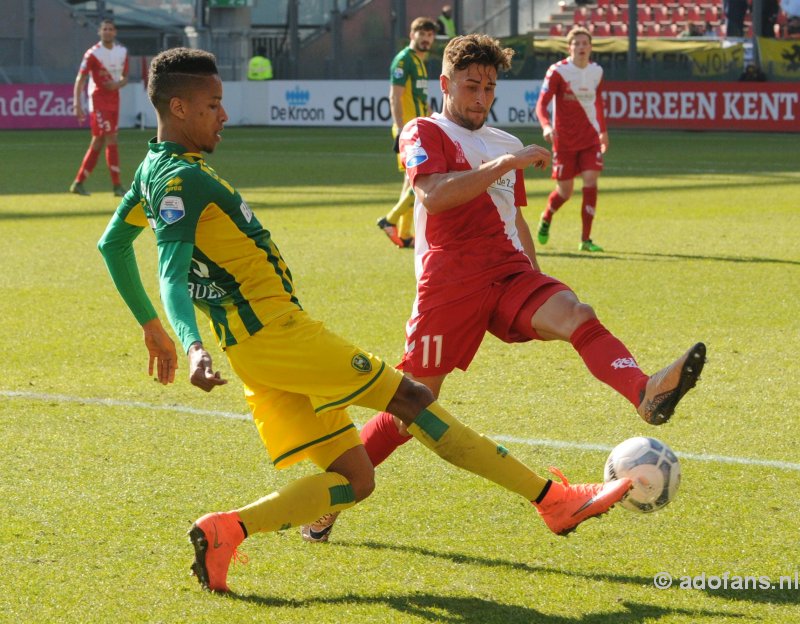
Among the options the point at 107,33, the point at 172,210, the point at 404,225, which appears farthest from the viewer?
the point at 107,33

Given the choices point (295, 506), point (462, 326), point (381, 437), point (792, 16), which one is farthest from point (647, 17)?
point (295, 506)

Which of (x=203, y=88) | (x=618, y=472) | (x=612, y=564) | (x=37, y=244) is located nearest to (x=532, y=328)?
(x=618, y=472)

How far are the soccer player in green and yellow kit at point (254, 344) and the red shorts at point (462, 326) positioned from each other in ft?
2.06

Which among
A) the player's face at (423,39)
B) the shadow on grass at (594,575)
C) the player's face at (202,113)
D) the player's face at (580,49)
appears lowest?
the shadow on grass at (594,575)

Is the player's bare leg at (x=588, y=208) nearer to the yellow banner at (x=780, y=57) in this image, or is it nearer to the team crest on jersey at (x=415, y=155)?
the team crest on jersey at (x=415, y=155)

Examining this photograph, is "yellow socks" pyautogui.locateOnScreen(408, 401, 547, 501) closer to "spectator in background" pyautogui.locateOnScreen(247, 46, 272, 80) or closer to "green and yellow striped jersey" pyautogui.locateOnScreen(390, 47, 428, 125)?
"green and yellow striped jersey" pyautogui.locateOnScreen(390, 47, 428, 125)

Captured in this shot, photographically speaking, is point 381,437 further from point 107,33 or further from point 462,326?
point 107,33

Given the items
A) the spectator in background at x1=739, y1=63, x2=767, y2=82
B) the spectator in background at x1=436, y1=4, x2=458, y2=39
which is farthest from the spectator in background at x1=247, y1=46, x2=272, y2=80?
the spectator in background at x1=739, y1=63, x2=767, y2=82

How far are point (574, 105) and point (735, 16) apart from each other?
19.4 meters

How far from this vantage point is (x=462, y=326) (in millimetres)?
4895

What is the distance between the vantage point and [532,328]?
4.79 meters

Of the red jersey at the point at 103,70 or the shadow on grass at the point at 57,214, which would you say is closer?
the shadow on grass at the point at 57,214

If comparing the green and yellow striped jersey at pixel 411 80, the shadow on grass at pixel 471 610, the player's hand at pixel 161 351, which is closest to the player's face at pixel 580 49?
the green and yellow striped jersey at pixel 411 80

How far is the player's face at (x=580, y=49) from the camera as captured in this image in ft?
40.3
